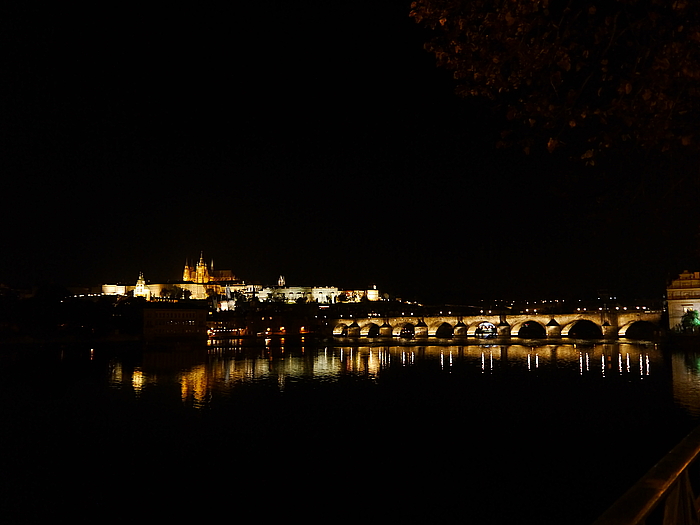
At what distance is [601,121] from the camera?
10.2 feet

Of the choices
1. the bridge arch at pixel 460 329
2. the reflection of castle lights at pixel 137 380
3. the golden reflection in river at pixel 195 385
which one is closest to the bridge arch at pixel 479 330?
the bridge arch at pixel 460 329

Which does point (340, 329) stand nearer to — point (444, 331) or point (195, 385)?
point (444, 331)

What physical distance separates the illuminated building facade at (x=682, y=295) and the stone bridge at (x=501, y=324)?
2255 millimetres

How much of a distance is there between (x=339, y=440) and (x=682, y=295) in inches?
1192

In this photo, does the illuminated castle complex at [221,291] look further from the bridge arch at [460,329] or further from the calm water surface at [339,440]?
the calm water surface at [339,440]

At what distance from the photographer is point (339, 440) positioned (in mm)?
13844

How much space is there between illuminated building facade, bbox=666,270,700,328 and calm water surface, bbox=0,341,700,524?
11.0 metres

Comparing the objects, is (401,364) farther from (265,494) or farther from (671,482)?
(671,482)

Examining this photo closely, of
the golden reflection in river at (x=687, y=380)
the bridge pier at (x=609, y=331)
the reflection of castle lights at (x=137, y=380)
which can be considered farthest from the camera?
the bridge pier at (x=609, y=331)

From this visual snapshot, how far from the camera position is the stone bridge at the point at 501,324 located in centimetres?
4459

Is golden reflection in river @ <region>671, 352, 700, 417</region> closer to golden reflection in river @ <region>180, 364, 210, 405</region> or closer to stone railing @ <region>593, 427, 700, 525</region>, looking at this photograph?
golden reflection in river @ <region>180, 364, 210, 405</region>

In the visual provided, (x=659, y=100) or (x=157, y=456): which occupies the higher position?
(x=659, y=100)

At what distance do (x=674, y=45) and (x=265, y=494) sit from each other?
913 centimetres

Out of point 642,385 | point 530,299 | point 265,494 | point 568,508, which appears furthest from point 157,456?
point 530,299
